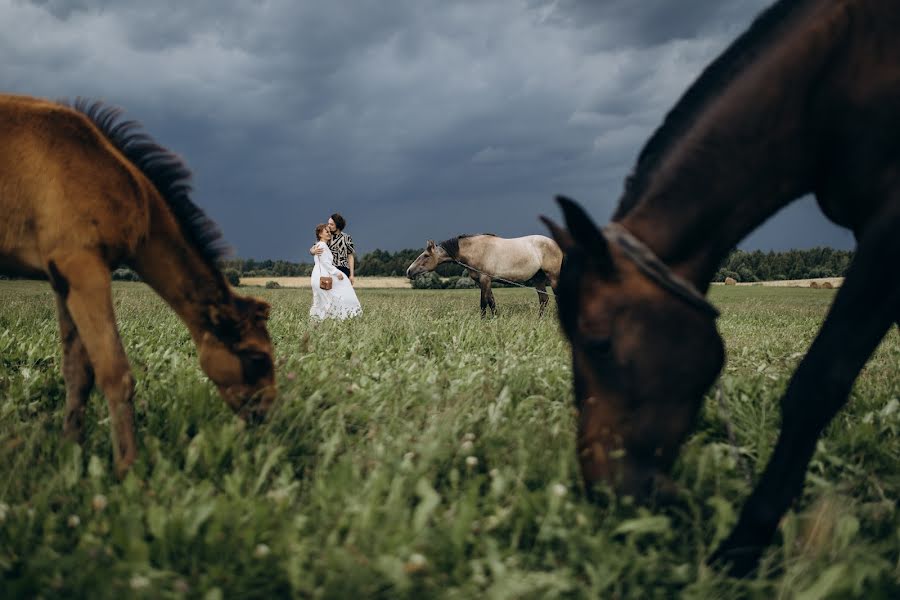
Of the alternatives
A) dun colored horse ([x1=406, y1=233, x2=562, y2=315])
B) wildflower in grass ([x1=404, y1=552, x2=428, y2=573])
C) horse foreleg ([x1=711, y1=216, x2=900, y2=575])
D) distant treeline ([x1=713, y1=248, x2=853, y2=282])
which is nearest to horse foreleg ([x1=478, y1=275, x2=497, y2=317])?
dun colored horse ([x1=406, y1=233, x2=562, y2=315])

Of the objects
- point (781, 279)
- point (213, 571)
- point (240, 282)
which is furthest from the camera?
point (781, 279)

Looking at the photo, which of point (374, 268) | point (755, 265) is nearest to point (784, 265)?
point (755, 265)

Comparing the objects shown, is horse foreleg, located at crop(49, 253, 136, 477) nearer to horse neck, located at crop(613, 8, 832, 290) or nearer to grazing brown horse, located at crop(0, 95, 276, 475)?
grazing brown horse, located at crop(0, 95, 276, 475)

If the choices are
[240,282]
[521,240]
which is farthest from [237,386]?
[240,282]

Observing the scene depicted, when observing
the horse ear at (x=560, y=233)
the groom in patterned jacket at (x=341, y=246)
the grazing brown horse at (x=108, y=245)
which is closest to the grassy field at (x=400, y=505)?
the grazing brown horse at (x=108, y=245)

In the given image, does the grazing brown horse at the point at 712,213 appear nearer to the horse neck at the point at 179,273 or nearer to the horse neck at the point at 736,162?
the horse neck at the point at 736,162

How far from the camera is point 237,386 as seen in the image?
3.44 m

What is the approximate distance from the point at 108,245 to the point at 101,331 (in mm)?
444

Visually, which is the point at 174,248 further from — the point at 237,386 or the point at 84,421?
the point at 84,421

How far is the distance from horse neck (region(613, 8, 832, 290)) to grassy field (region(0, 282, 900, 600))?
0.98 m

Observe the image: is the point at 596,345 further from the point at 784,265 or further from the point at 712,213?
the point at 784,265

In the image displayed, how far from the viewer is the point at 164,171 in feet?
10.8

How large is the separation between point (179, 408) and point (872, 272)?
11.4ft

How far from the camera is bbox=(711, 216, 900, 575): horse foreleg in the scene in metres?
2.00
